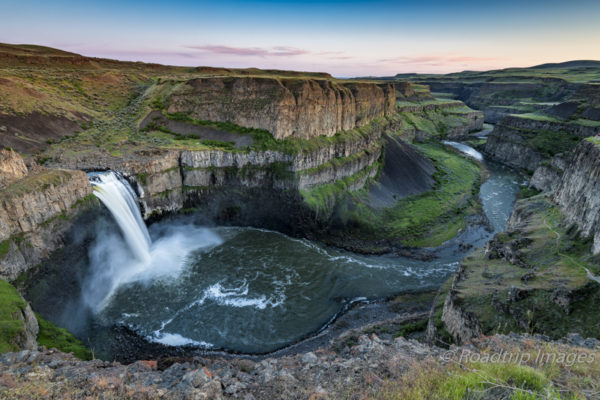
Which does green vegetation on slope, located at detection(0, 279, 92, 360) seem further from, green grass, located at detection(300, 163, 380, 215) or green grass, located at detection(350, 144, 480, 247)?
green grass, located at detection(350, 144, 480, 247)

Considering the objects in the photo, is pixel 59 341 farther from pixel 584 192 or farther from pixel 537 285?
pixel 584 192

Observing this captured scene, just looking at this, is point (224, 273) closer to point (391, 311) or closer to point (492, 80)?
point (391, 311)

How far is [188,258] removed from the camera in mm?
32812

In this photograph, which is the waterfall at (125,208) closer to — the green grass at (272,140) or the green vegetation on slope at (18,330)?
the green vegetation on slope at (18,330)

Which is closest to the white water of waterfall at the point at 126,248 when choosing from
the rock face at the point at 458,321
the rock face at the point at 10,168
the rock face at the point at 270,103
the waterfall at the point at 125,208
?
the waterfall at the point at 125,208

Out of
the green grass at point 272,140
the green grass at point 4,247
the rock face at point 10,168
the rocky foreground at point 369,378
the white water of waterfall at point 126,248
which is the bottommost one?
the white water of waterfall at point 126,248

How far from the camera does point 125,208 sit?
31.9 meters

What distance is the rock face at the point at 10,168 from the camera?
78.4 feet

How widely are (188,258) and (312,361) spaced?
24.8m

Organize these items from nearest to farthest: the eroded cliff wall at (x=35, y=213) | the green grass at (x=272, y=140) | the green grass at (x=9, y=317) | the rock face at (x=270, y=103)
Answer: the green grass at (x=9, y=317), the eroded cliff wall at (x=35, y=213), the green grass at (x=272, y=140), the rock face at (x=270, y=103)

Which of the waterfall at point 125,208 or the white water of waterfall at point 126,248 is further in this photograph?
the waterfall at point 125,208

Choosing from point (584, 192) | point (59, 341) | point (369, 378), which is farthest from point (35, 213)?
point (584, 192)

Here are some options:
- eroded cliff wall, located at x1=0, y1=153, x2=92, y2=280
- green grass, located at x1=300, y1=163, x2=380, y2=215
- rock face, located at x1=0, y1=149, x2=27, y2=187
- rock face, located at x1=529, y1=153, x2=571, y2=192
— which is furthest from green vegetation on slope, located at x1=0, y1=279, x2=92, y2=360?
rock face, located at x1=529, y1=153, x2=571, y2=192

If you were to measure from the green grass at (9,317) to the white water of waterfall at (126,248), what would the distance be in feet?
26.9
